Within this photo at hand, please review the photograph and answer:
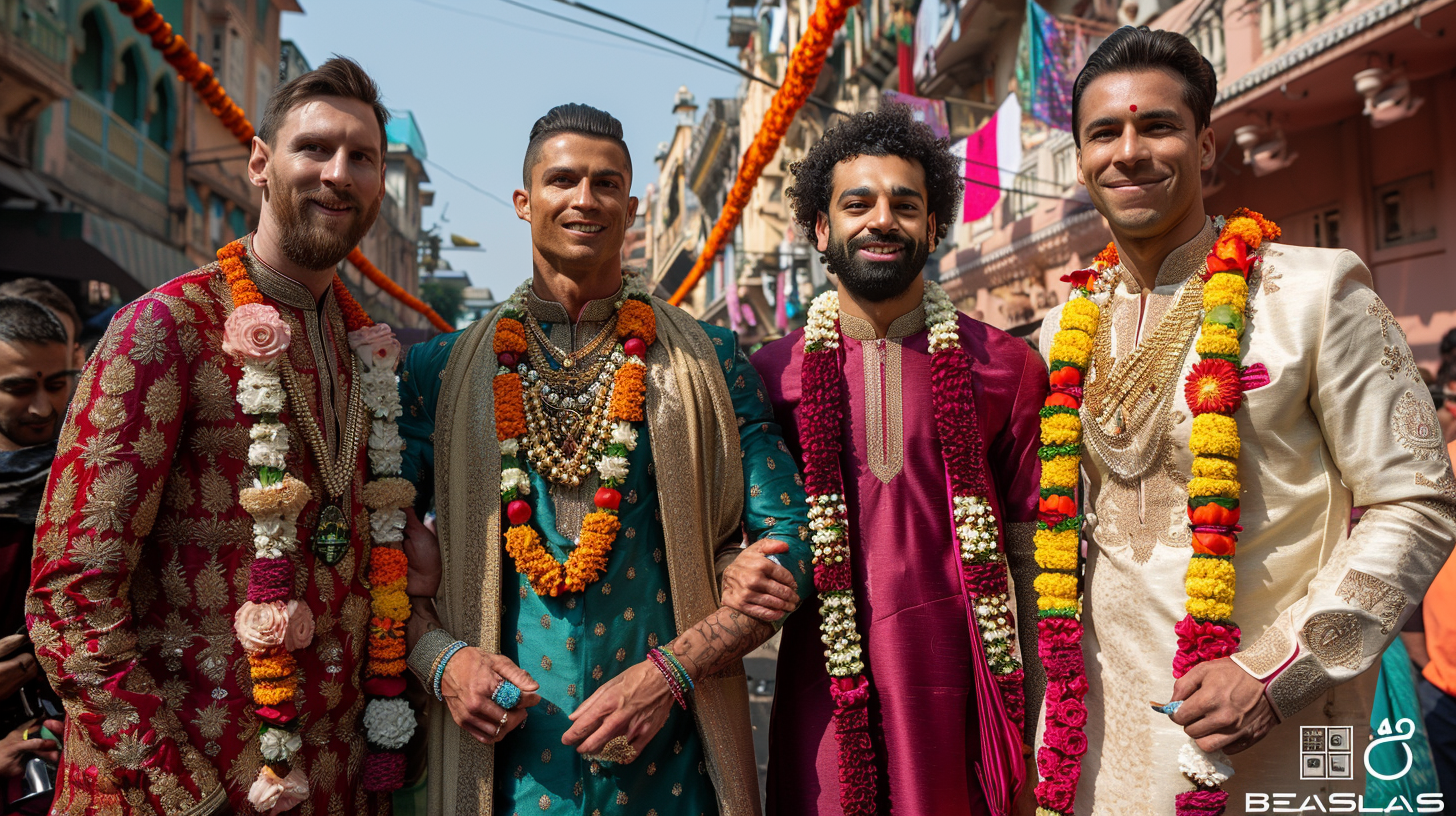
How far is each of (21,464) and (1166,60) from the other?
3.22 meters

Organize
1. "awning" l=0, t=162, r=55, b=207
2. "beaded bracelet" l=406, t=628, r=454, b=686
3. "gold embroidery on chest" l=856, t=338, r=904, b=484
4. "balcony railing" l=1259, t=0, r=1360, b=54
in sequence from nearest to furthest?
"beaded bracelet" l=406, t=628, r=454, b=686
"gold embroidery on chest" l=856, t=338, r=904, b=484
"balcony railing" l=1259, t=0, r=1360, b=54
"awning" l=0, t=162, r=55, b=207

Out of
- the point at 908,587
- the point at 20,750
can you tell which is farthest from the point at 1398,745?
the point at 20,750

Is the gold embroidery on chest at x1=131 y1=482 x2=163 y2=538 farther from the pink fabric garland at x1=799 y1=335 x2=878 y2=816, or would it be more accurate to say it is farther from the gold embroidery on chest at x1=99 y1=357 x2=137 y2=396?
the pink fabric garland at x1=799 y1=335 x2=878 y2=816

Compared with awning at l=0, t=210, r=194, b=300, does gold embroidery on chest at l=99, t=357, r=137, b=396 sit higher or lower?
lower

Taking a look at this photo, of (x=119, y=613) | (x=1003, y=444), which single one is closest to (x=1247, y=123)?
(x=1003, y=444)

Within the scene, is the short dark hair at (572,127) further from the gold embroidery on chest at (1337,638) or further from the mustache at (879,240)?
the gold embroidery on chest at (1337,638)

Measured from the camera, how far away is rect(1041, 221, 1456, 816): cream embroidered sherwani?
2.13 m

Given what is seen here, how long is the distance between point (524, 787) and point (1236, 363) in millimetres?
1945

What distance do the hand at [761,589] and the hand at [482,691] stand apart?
519 mm

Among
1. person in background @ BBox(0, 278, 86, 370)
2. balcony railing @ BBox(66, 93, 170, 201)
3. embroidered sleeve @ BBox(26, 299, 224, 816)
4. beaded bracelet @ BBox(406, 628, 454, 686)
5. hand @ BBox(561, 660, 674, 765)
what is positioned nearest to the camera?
embroidered sleeve @ BBox(26, 299, 224, 816)

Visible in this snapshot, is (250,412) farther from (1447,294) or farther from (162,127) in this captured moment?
(162,127)

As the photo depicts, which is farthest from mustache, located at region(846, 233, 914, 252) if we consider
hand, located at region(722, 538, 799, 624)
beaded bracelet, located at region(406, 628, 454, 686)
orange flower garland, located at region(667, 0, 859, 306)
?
orange flower garland, located at region(667, 0, 859, 306)

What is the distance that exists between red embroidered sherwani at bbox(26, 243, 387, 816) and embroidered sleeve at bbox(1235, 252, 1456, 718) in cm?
201

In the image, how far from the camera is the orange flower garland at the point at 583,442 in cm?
249
